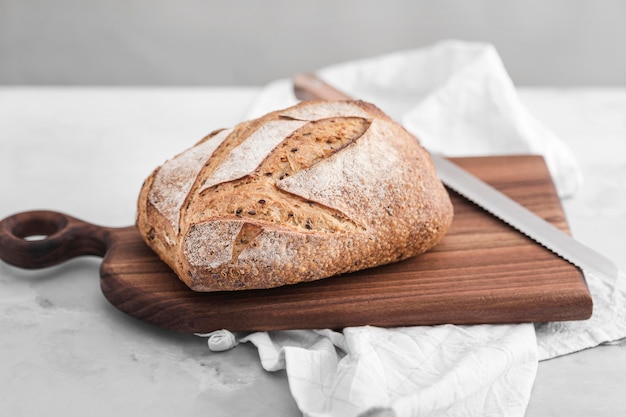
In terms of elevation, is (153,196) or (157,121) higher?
(153,196)

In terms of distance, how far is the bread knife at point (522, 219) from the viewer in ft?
5.07

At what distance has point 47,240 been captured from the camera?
1634 millimetres

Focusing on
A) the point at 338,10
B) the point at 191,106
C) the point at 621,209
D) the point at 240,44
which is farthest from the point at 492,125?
the point at 240,44

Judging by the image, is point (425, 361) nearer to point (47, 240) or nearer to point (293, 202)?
point (293, 202)

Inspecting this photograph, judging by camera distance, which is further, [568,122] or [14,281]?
[568,122]

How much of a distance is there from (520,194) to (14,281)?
1069mm

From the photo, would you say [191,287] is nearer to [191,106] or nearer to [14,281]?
[14,281]

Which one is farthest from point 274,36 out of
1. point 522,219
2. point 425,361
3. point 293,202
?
point 425,361

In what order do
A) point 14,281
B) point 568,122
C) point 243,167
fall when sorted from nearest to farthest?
1. point 243,167
2. point 14,281
3. point 568,122

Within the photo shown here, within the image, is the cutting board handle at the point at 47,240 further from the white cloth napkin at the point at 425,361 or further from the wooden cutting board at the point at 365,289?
the white cloth napkin at the point at 425,361

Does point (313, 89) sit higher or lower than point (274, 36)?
higher

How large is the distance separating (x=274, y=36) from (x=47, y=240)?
1908 millimetres

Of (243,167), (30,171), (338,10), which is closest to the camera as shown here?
(243,167)

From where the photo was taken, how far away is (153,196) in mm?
1560
